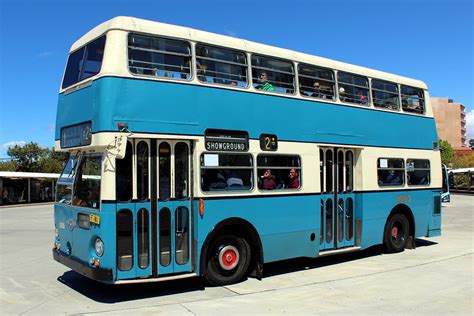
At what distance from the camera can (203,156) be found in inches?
306

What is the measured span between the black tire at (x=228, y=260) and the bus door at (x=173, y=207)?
536 mm

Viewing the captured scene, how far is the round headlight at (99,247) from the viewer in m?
6.87

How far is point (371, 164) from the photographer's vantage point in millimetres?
10898

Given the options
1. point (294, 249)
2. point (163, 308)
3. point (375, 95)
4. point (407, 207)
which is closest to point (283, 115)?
point (294, 249)

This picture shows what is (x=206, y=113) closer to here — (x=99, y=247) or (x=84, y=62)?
(x=84, y=62)

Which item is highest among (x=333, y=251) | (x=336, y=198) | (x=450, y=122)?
(x=450, y=122)

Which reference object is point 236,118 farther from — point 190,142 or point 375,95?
point 375,95

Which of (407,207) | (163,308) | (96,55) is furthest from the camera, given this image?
(407,207)

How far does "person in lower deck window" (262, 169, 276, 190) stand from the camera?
8648 mm

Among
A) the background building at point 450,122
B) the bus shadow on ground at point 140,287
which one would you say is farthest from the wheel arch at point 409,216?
the background building at point 450,122

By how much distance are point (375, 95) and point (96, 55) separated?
6760 millimetres

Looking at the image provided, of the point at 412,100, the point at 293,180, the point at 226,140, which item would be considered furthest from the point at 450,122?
the point at 226,140

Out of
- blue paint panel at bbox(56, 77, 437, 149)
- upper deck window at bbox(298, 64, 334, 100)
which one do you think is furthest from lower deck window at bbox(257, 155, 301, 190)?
upper deck window at bbox(298, 64, 334, 100)

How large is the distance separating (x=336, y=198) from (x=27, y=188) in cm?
3383
